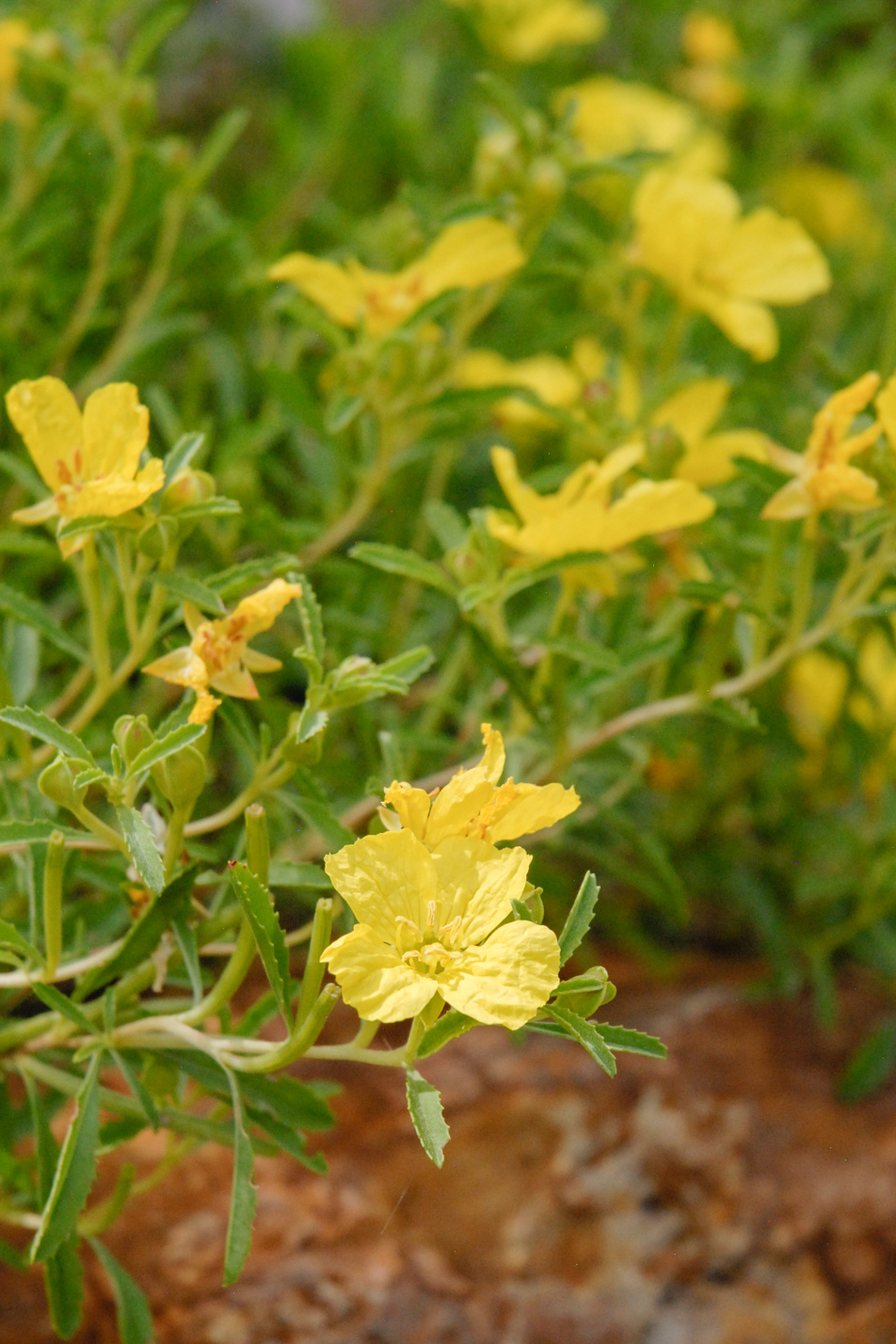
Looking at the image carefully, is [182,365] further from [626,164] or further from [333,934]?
[333,934]

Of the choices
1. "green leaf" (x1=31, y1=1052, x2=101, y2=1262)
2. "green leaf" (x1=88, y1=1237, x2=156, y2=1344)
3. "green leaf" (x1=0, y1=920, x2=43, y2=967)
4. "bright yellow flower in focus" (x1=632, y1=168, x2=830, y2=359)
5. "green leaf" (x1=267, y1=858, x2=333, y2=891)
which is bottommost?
"green leaf" (x1=88, y1=1237, x2=156, y2=1344)

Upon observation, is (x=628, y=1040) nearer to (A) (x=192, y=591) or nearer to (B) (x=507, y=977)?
(B) (x=507, y=977)

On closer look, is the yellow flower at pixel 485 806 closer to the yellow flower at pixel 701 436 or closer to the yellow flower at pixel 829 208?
the yellow flower at pixel 701 436

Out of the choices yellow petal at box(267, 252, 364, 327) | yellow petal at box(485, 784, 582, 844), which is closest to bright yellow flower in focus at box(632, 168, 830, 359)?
yellow petal at box(267, 252, 364, 327)

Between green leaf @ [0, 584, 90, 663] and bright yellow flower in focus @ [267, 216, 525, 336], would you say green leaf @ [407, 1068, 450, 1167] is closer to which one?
green leaf @ [0, 584, 90, 663]

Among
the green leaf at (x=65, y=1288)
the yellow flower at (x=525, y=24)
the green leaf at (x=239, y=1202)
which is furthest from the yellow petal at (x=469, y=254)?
the yellow flower at (x=525, y=24)

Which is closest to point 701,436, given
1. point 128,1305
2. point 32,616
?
point 32,616

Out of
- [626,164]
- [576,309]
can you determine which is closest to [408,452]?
[626,164]

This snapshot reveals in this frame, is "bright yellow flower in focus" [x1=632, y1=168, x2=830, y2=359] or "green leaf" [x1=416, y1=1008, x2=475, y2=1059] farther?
"bright yellow flower in focus" [x1=632, y1=168, x2=830, y2=359]
